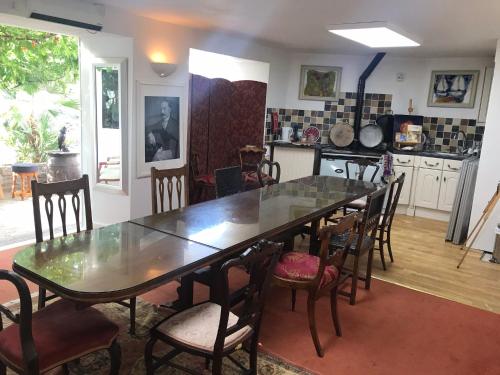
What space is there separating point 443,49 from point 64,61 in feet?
17.9

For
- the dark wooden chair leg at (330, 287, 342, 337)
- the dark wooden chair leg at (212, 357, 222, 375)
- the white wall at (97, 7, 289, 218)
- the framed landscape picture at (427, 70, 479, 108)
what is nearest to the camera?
the dark wooden chair leg at (212, 357, 222, 375)

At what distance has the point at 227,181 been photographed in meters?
3.56

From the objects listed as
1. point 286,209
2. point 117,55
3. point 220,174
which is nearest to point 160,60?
point 117,55

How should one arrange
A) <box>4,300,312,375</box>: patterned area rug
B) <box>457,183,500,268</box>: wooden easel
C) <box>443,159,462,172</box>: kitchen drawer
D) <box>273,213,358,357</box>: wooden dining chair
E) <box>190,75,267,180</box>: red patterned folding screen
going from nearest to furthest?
<box>4,300,312,375</box>: patterned area rug < <box>273,213,358,357</box>: wooden dining chair < <box>457,183,500,268</box>: wooden easel < <box>190,75,267,180</box>: red patterned folding screen < <box>443,159,462,172</box>: kitchen drawer

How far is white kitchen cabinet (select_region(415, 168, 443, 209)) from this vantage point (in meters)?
5.47

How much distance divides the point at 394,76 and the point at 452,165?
1.59 m

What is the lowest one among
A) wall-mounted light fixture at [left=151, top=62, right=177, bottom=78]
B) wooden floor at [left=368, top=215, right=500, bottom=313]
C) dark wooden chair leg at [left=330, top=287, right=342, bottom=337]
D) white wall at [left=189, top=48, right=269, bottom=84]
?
wooden floor at [left=368, top=215, right=500, bottom=313]

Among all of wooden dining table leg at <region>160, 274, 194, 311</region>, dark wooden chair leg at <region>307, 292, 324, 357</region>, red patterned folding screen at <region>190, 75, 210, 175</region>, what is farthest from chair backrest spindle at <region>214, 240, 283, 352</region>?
red patterned folding screen at <region>190, 75, 210, 175</region>

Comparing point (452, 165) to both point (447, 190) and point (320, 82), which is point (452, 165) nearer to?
point (447, 190)

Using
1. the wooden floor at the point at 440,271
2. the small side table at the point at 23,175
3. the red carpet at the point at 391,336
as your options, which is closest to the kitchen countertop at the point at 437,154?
the wooden floor at the point at 440,271

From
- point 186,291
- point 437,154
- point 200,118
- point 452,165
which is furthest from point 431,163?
point 186,291

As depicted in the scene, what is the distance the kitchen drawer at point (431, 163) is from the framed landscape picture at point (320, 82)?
1615 mm

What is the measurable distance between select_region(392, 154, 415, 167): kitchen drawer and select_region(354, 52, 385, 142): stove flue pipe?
2.50ft

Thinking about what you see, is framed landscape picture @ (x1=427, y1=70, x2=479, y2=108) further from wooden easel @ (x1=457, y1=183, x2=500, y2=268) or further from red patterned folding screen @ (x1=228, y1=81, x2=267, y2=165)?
red patterned folding screen @ (x1=228, y1=81, x2=267, y2=165)
